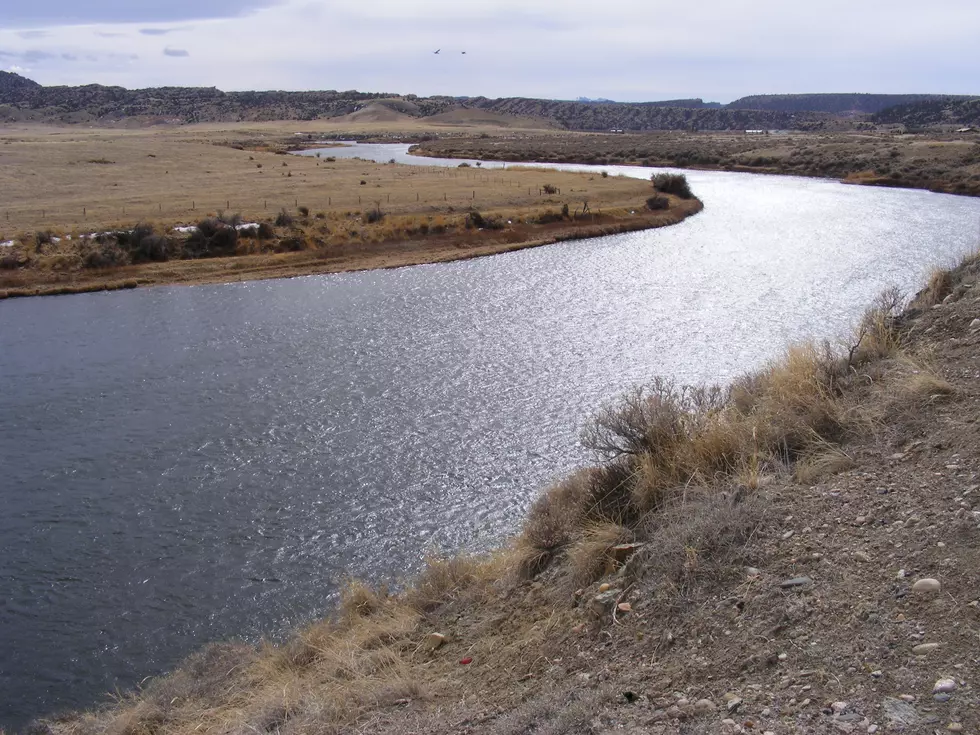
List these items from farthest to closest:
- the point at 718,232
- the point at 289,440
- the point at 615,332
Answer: the point at 718,232 < the point at 615,332 < the point at 289,440

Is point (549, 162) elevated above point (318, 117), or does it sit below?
below

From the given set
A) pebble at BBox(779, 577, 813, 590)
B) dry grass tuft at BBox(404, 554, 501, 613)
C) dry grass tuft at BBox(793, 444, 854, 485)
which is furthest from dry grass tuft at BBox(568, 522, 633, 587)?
pebble at BBox(779, 577, 813, 590)

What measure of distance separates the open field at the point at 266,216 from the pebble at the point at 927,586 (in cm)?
2815

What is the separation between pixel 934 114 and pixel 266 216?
143m

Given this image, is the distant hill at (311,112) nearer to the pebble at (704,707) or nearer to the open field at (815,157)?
the open field at (815,157)

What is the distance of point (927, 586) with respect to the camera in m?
5.09

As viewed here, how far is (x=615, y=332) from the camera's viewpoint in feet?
72.1

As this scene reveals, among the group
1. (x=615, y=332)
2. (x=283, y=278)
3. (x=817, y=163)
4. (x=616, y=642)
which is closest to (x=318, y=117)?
(x=817, y=163)

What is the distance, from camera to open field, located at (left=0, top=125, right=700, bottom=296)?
30.8 meters

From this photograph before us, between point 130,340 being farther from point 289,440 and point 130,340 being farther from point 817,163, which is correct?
point 817,163

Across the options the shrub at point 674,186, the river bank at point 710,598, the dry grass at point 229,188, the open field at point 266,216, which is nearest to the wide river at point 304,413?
the river bank at point 710,598

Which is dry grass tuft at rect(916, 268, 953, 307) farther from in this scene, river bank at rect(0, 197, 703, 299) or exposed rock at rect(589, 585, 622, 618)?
river bank at rect(0, 197, 703, 299)

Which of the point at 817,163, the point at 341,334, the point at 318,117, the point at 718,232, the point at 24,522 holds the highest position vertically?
the point at 318,117

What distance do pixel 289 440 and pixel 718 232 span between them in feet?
89.7
